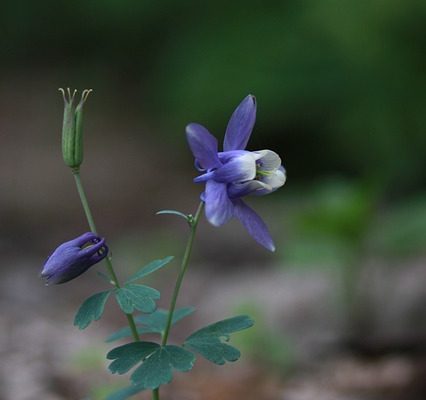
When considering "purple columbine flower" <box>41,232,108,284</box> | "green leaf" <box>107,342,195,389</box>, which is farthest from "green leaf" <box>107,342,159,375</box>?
"purple columbine flower" <box>41,232,108,284</box>

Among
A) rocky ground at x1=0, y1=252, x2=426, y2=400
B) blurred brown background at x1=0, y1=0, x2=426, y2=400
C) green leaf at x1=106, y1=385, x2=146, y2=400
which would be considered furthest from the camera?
blurred brown background at x1=0, y1=0, x2=426, y2=400

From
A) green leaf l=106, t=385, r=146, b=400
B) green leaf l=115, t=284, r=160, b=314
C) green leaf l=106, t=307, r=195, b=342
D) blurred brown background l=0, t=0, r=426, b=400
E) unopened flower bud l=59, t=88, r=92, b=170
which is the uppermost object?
blurred brown background l=0, t=0, r=426, b=400

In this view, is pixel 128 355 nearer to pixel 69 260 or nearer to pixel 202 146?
pixel 69 260

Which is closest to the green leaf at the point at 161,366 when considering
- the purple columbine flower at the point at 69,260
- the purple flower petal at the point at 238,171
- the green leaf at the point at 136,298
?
the green leaf at the point at 136,298

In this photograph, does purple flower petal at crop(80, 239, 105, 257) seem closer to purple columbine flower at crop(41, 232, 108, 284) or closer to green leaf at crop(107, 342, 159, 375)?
purple columbine flower at crop(41, 232, 108, 284)

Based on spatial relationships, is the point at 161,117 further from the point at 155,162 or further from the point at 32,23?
the point at 32,23

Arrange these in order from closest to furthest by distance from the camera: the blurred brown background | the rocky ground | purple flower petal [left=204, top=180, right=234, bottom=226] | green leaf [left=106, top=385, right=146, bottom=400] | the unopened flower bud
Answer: purple flower petal [left=204, top=180, right=234, bottom=226], the unopened flower bud, green leaf [left=106, top=385, right=146, bottom=400], the rocky ground, the blurred brown background
